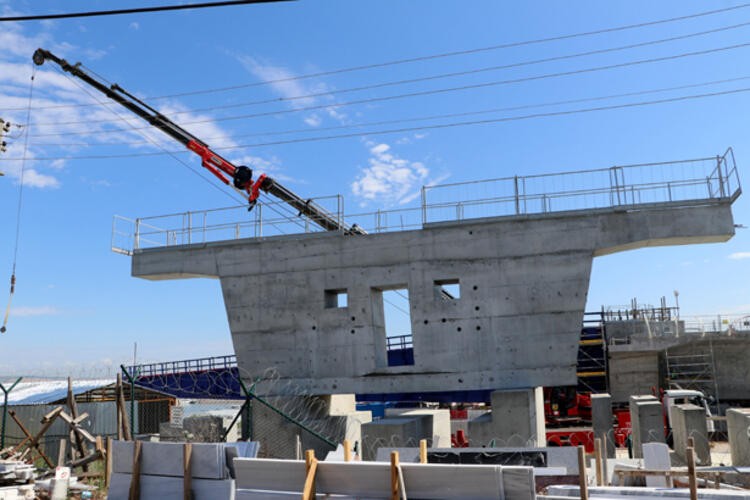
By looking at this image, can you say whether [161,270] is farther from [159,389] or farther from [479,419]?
[159,389]

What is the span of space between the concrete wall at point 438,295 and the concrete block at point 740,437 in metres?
4.27

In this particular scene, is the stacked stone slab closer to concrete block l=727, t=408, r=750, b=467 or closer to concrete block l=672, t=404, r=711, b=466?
concrete block l=727, t=408, r=750, b=467

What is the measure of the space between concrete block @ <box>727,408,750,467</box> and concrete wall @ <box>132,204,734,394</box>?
14.0 feet

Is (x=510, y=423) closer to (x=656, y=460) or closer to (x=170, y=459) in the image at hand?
(x=656, y=460)

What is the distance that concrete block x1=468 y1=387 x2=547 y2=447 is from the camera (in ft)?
57.3

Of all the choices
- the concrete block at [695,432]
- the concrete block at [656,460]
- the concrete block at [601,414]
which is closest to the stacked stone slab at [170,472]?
the concrete block at [656,460]

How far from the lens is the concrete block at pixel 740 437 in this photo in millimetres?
16047

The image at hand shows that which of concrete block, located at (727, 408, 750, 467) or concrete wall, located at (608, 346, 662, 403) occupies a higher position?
concrete wall, located at (608, 346, 662, 403)

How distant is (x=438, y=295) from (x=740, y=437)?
8.96 m

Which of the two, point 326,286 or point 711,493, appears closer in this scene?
point 711,493

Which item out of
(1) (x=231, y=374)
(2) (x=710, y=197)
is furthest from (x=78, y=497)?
(1) (x=231, y=374)

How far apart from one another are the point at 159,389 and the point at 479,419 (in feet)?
79.5

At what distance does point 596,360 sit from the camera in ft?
113

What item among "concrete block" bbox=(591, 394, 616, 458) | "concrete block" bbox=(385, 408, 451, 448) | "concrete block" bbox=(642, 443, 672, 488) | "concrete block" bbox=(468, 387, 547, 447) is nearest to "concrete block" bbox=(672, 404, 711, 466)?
"concrete block" bbox=(591, 394, 616, 458)
